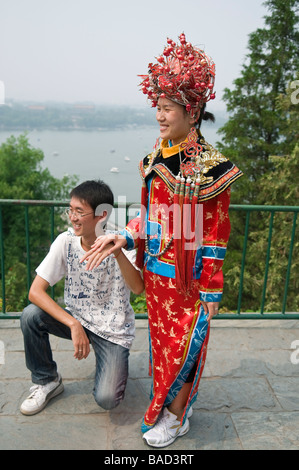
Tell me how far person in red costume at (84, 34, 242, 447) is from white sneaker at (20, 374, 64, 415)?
0.58 m

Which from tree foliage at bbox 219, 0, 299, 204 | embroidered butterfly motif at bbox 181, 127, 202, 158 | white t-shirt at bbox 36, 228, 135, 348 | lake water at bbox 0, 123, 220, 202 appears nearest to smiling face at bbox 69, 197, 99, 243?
white t-shirt at bbox 36, 228, 135, 348

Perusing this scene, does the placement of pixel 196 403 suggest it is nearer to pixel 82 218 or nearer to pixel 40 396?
pixel 40 396

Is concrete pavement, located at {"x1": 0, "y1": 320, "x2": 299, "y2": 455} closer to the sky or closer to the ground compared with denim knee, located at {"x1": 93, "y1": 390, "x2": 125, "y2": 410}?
closer to the ground

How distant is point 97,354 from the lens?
96.8 inches

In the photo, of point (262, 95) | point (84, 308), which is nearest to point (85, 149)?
point (262, 95)

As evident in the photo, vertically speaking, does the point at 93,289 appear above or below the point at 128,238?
below

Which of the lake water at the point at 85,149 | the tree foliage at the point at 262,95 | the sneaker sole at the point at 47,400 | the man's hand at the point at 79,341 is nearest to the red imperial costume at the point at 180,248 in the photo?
the man's hand at the point at 79,341

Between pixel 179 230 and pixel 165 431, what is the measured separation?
1.02m

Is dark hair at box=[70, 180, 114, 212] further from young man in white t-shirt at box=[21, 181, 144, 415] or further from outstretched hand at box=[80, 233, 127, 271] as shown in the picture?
outstretched hand at box=[80, 233, 127, 271]

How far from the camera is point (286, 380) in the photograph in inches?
110

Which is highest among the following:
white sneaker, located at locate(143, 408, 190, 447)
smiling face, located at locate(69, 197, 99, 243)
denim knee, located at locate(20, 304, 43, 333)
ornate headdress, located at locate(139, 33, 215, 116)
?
ornate headdress, located at locate(139, 33, 215, 116)

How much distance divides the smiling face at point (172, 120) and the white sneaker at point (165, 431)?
4.47 feet

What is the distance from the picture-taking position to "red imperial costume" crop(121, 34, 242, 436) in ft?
6.20

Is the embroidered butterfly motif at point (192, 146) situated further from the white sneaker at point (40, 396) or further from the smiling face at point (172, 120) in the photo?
the white sneaker at point (40, 396)
